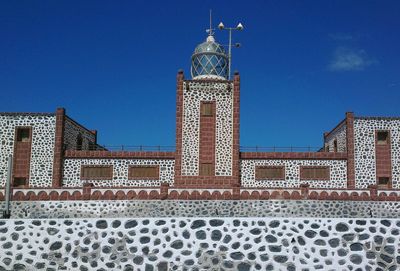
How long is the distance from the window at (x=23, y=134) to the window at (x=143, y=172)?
4581mm

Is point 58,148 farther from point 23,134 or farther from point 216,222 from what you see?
point 216,222

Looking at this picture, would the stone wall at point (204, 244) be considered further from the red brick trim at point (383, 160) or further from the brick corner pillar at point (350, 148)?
the red brick trim at point (383, 160)

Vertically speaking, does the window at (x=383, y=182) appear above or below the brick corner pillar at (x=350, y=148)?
below

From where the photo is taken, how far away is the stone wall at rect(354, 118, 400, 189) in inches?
837

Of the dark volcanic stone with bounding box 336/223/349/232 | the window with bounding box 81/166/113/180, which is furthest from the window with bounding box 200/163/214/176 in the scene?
the dark volcanic stone with bounding box 336/223/349/232

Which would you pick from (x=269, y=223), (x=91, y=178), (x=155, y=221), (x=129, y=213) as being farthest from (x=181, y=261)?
(x=91, y=178)

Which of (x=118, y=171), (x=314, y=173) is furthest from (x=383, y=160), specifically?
(x=118, y=171)

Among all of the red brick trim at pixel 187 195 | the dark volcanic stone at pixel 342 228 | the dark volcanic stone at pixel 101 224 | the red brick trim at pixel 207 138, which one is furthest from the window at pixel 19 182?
the dark volcanic stone at pixel 342 228

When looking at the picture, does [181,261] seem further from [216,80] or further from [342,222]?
[216,80]

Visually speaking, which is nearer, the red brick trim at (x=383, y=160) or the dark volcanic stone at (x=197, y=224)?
the dark volcanic stone at (x=197, y=224)

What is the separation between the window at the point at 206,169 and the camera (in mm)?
19875

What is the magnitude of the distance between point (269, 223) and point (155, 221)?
5.46 feet

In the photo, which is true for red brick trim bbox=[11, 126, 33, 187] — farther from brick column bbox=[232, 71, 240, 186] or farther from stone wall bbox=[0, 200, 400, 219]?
brick column bbox=[232, 71, 240, 186]

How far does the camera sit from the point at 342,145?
22500mm
